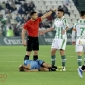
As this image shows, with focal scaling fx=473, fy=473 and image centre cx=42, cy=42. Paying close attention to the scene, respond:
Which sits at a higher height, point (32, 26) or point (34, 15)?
point (34, 15)

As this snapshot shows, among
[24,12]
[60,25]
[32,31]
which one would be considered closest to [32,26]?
[32,31]

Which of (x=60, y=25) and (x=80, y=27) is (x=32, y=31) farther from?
(x=80, y=27)

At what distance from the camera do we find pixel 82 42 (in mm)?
15938

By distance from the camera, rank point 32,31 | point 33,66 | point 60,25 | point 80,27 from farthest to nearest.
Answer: point 32,31
point 60,25
point 33,66
point 80,27

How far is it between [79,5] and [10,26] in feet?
25.5

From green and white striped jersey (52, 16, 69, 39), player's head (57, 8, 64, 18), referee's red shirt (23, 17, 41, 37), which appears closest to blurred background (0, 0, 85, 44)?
referee's red shirt (23, 17, 41, 37)

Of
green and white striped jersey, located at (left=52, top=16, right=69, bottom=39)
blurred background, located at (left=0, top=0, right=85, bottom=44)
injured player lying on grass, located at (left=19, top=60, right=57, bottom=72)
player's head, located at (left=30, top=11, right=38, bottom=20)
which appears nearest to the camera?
injured player lying on grass, located at (left=19, top=60, right=57, bottom=72)

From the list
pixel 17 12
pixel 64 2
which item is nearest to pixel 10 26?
pixel 17 12

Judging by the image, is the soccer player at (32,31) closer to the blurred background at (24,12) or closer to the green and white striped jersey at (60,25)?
the green and white striped jersey at (60,25)

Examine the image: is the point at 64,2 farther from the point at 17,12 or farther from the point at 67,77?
the point at 67,77

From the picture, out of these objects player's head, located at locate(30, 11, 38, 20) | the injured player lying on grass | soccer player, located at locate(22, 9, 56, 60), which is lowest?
the injured player lying on grass

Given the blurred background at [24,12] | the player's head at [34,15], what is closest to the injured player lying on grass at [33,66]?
the player's head at [34,15]

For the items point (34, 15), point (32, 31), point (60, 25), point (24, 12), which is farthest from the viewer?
point (24, 12)

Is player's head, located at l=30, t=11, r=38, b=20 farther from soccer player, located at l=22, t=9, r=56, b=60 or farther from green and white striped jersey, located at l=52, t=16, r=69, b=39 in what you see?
green and white striped jersey, located at l=52, t=16, r=69, b=39
